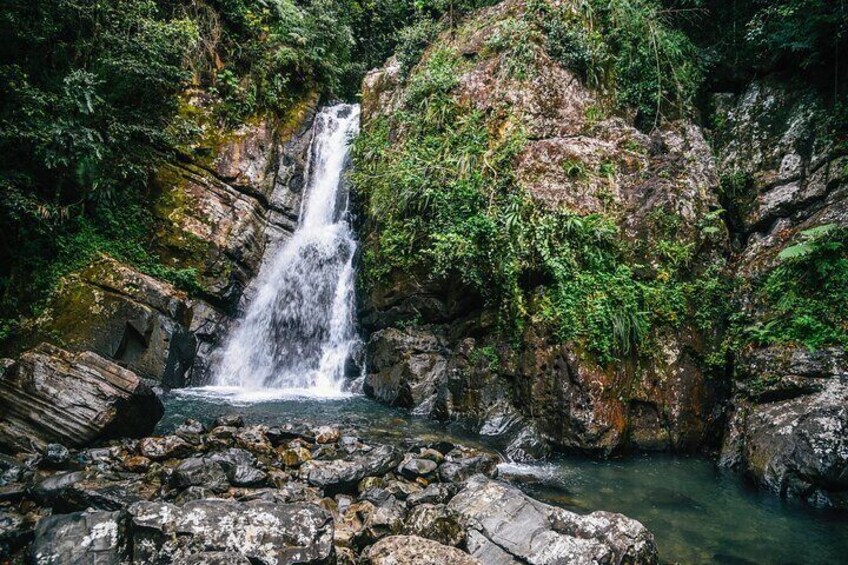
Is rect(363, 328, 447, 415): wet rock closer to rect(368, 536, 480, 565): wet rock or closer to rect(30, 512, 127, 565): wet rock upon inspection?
rect(368, 536, 480, 565): wet rock

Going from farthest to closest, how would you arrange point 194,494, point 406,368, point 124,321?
point 406,368 < point 124,321 < point 194,494

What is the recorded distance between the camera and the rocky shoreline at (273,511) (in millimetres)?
3307

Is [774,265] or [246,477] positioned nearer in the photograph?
[246,477]

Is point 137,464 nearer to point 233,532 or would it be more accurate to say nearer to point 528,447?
point 233,532

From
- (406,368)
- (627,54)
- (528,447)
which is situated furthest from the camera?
(627,54)

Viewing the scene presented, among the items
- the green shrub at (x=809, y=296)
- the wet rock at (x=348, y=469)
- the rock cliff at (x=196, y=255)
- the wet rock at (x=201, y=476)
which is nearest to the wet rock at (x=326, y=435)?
the wet rock at (x=348, y=469)

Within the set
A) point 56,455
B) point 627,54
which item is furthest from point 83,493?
point 627,54

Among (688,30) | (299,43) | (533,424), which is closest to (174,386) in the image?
(533,424)

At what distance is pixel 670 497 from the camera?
584 cm

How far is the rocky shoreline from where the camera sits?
331cm

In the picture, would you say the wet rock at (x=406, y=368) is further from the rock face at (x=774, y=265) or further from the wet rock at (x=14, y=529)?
the wet rock at (x=14, y=529)

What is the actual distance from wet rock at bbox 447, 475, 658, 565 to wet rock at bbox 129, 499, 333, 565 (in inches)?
49.1

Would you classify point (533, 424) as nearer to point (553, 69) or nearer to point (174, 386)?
point (174, 386)

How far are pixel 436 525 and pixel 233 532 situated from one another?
1.54m
